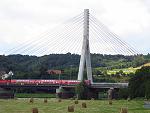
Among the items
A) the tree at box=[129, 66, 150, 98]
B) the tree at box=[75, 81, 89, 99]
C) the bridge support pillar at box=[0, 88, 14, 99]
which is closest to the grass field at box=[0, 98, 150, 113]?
the tree at box=[129, 66, 150, 98]

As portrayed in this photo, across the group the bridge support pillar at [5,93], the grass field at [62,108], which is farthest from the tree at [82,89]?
the grass field at [62,108]

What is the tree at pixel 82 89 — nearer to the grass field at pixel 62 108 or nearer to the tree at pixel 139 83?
the tree at pixel 139 83

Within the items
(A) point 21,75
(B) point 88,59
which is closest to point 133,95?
(B) point 88,59

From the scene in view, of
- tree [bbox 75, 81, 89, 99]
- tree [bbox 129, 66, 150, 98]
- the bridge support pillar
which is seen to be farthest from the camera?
the bridge support pillar

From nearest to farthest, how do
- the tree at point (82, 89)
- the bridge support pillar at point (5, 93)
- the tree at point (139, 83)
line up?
the tree at point (139, 83) < the tree at point (82, 89) < the bridge support pillar at point (5, 93)

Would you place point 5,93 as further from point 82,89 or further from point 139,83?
point 139,83

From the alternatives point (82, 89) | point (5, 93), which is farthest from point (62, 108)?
point (5, 93)

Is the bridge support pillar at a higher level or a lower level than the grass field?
higher

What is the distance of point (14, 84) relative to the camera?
158 meters

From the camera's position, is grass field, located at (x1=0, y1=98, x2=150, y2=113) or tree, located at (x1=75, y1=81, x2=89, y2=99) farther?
tree, located at (x1=75, y1=81, x2=89, y2=99)

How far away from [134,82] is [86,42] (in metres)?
21.9

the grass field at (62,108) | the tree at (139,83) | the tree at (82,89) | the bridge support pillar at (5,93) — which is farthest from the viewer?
the bridge support pillar at (5,93)

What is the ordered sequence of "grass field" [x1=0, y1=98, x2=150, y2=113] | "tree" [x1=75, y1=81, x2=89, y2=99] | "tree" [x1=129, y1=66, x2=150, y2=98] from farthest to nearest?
"tree" [x1=75, y1=81, x2=89, y2=99] → "tree" [x1=129, y1=66, x2=150, y2=98] → "grass field" [x1=0, y1=98, x2=150, y2=113]

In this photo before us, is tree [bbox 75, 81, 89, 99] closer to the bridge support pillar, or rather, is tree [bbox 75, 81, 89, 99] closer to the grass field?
the bridge support pillar
